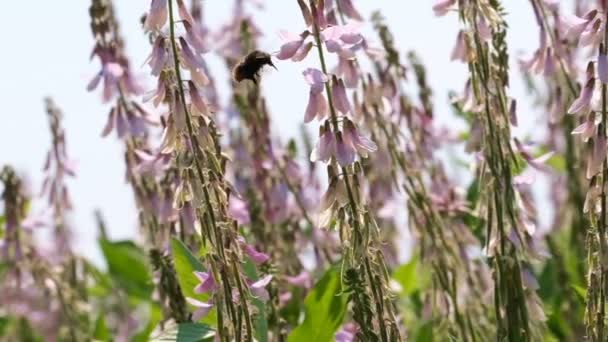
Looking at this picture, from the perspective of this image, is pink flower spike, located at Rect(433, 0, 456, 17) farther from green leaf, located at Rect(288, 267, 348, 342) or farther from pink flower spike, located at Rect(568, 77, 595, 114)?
green leaf, located at Rect(288, 267, 348, 342)

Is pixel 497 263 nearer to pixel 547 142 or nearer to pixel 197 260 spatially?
pixel 197 260

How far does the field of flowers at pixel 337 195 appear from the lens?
1.89 meters

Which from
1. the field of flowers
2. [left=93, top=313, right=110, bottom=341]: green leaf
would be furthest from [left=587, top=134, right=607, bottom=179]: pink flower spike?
[left=93, top=313, right=110, bottom=341]: green leaf

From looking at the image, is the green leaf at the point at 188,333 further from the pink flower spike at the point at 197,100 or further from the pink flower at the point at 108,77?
the pink flower at the point at 108,77

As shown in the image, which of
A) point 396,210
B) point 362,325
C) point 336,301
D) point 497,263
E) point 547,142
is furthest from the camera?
point 547,142

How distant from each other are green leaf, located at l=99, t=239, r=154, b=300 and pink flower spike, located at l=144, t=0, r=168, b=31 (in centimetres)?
207

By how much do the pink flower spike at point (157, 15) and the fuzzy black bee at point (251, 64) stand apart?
0.60 ft

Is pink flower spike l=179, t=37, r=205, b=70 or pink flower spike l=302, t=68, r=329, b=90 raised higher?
pink flower spike l=179, t=37, r=205, b=70

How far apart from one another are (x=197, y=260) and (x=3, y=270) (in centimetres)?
217

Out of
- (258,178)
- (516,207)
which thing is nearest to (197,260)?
(516,207)

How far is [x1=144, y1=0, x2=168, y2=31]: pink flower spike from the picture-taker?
1.92 metres

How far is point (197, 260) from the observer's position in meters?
2.23

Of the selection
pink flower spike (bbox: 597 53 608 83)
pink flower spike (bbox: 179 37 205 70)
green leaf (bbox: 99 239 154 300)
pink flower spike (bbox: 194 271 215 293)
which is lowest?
green leaf (bbox: 99 239 154 300)

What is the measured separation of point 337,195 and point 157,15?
0.41 m
